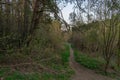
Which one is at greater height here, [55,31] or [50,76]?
[55,31]

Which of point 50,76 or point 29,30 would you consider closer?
point 50,76

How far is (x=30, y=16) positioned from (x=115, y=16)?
7.29 metres

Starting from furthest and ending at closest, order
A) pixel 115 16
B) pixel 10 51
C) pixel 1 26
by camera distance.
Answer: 1. pixel 115 16
2. pixel 1 26
3. pixel 10 51

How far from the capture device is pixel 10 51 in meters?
9.70

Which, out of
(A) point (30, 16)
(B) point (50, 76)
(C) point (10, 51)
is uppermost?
(A) point (30, 16)

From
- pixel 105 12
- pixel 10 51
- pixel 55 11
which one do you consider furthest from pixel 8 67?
pixel 105 12

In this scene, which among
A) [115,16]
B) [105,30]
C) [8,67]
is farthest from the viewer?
[105,30]

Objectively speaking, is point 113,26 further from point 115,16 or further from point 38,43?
point 38,43

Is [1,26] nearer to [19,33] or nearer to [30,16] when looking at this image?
[19,33]

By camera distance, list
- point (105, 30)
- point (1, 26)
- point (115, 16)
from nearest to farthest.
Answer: point (1, 26), point (115, 16), point (105, 30)

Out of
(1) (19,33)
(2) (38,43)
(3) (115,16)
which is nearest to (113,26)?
(3) (115,16)

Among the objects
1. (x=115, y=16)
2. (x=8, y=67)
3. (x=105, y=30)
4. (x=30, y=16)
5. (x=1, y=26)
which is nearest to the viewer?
(x=8, y=67)

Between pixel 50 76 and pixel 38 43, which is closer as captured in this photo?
pixel 50 76

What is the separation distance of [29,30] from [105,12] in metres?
6.82
